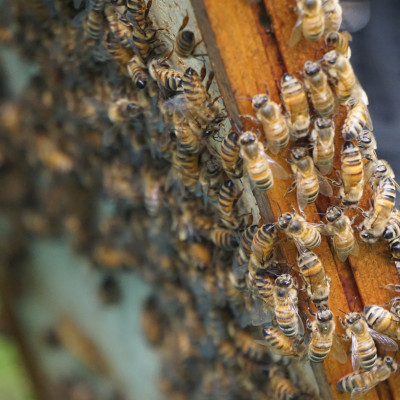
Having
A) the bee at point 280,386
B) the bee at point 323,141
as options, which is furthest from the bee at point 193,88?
the bee at point 280,386

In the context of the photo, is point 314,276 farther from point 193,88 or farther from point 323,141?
point 193,88

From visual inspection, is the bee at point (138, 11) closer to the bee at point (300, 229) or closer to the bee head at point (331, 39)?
the bee head at point (331, 39)

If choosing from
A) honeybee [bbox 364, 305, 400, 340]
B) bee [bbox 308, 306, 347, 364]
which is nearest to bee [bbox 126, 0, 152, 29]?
bee [bbox 308, 306, 347, 364]

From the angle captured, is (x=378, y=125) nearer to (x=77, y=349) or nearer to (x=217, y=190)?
(x=217, y=190)

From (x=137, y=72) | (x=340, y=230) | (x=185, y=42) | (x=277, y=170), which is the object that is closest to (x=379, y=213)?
(x=340, y=230)

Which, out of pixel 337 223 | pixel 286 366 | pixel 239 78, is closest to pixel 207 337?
pixel 286 366

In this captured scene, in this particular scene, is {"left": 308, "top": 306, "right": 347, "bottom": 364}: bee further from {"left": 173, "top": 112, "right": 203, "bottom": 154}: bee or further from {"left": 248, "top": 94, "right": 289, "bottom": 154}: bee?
{"left": 173, "top": 112, "right": 203, "bottom": 154}: bee
